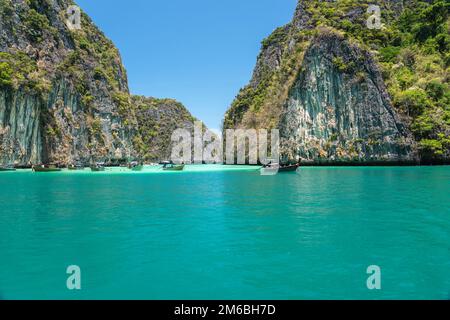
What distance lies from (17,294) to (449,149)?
80.4 meters

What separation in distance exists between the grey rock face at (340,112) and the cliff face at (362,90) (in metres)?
0.20

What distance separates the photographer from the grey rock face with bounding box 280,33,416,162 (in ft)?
251

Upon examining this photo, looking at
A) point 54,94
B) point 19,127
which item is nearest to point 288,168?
point 19,127

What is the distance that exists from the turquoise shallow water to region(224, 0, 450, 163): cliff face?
5866 centimetres

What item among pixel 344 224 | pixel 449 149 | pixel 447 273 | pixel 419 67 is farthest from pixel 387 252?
pixel 419 67

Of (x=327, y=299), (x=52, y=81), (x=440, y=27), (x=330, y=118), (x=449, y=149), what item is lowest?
(x=327, y=299)

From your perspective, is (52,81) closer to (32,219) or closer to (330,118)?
(330,118)

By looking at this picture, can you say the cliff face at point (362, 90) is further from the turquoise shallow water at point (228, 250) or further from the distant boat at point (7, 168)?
the distant boat at point (7, 168)

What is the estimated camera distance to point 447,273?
381 inches

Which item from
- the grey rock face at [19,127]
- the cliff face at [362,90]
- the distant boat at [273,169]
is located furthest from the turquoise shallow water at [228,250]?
the grey rock face at [19,127]

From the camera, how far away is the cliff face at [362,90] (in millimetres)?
74625

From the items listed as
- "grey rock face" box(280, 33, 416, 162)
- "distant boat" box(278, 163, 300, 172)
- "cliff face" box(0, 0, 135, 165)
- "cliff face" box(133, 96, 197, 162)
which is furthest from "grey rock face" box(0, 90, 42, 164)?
"cliff face" box(133, 96, 197, 162)

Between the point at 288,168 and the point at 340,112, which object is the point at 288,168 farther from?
the point at 340,112

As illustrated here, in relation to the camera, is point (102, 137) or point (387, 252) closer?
point (387, 252)
